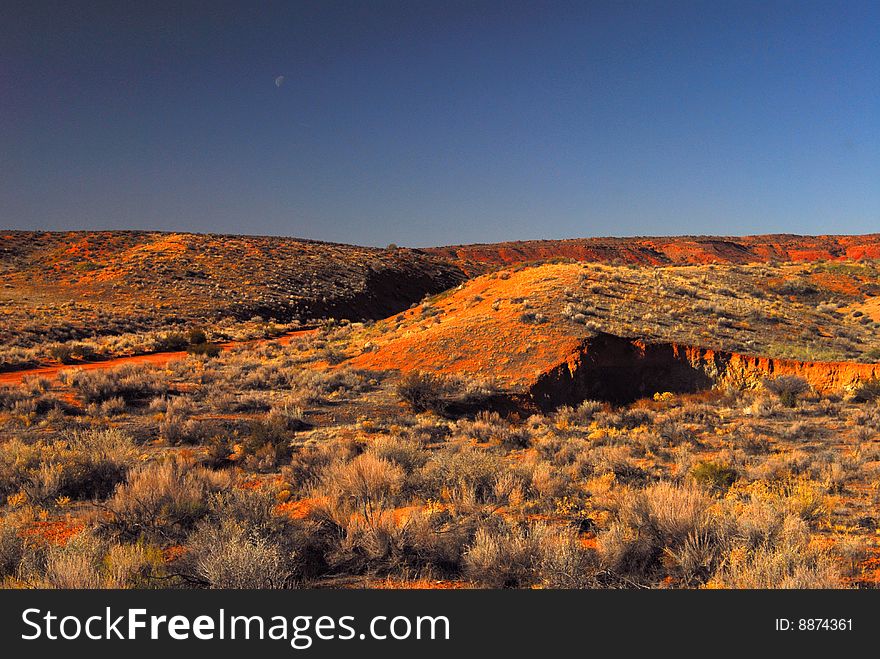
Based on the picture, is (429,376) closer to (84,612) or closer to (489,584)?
(489,584)

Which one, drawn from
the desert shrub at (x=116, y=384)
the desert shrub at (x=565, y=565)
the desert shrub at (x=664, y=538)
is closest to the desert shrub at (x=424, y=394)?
the desert shrub at (x=116, y=384)

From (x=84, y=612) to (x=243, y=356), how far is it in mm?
20829

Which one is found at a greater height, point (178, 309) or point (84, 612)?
point (178, 309)

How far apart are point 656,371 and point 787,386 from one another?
3879 mm

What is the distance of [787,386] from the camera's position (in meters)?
15.1

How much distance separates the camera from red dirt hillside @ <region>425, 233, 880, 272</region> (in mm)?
90812

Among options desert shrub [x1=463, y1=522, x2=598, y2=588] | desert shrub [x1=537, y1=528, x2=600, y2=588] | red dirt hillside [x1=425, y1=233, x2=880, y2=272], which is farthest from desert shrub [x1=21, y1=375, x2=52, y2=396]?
red dirt hillside [x1=425, y1=233, x2=880, y2=272]

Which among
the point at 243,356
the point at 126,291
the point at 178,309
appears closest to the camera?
the point at 243,356

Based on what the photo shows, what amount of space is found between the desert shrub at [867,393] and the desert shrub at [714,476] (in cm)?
892

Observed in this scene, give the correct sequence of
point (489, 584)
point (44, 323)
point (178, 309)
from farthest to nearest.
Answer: point (178, 309) < point (44, 323) < point (489, 584)

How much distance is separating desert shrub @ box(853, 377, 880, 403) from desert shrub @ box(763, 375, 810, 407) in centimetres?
118

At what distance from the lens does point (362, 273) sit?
60938mm

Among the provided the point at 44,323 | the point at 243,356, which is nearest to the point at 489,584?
the point at 243,356

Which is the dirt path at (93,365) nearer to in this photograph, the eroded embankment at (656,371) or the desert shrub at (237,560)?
the eroded embankment at (656,371)
